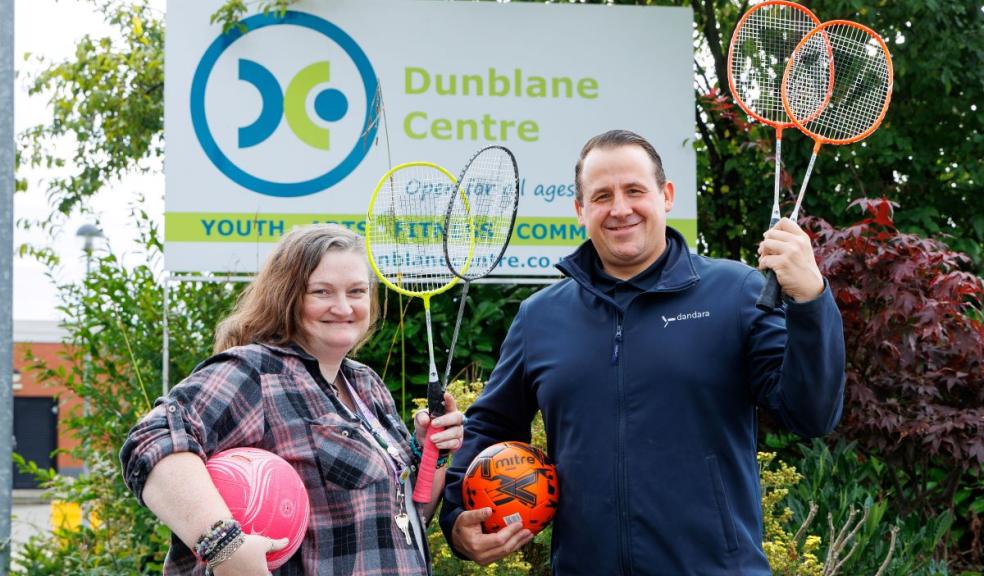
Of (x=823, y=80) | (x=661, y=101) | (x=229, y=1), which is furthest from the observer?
(x=661, y=101)

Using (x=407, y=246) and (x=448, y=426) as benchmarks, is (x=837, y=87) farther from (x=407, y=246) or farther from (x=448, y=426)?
(x=448, y=426)

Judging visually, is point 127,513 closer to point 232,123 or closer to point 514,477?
point 232,123

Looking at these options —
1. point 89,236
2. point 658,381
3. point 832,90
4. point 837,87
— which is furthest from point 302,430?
point 89,236

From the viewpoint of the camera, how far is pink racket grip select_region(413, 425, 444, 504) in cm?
316

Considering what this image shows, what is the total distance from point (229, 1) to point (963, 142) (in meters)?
5.22

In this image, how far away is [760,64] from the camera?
177 inches

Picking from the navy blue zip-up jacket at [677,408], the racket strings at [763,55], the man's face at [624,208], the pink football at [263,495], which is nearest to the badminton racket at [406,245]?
the man's face at [624,208]

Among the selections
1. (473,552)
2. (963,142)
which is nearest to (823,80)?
(473,552)

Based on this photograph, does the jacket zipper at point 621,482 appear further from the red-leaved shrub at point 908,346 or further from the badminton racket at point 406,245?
the red-leaved shrub at point 908,346

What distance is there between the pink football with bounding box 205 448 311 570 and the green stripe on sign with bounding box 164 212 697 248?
13.7 ft

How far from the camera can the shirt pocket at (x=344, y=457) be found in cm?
289

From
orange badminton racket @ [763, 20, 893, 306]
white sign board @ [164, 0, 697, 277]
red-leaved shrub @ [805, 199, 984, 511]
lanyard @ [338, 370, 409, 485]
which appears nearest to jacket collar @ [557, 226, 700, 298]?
orange badminton racket @ [763, 20, 893, 306]

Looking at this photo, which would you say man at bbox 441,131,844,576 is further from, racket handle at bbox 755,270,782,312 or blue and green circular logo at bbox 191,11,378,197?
blue and green circular logo at bbox 191,11,378,197

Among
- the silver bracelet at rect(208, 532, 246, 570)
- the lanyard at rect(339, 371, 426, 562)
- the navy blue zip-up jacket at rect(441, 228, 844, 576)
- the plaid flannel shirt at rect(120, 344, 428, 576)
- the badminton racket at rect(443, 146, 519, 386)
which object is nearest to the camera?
the silver bracelet at rect(208, 532, 246, 570)
